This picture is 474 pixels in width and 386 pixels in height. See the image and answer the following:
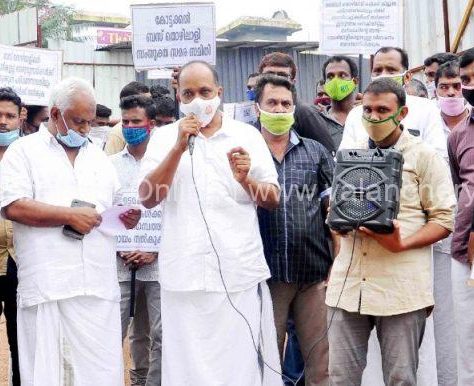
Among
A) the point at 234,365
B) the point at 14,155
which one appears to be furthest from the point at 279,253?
the point at 14,155

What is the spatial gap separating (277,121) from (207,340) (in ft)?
4.38

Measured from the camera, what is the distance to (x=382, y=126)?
12.6 feet

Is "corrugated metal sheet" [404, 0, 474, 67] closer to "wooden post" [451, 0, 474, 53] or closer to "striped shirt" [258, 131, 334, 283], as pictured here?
"wooden post" [451, 0, 474, 53]

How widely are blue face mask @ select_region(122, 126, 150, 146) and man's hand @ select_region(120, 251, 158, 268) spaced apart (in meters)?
0.76

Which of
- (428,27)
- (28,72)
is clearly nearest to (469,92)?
(28,72)

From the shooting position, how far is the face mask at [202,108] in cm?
407

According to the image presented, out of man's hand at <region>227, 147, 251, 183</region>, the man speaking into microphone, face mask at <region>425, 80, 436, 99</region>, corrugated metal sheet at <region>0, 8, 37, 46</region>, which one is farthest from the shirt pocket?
corrugated metal sheet at <region>0, 8, 37, 46</region>

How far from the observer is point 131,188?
5.11 metres

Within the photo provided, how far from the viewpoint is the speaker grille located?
3598 millimetres

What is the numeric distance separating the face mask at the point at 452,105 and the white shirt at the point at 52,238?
2570 mm

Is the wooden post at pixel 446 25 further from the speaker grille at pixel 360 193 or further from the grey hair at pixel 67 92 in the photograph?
the grey hair at pixel 67 92

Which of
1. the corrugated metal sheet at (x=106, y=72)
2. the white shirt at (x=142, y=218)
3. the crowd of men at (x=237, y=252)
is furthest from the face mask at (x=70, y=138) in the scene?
the corrugated metal sheet at (x=106, y=72)

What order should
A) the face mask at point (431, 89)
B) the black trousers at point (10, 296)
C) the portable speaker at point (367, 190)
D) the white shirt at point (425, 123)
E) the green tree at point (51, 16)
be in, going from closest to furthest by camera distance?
the portable speaker at point (367, 190)
the black trousers at point (10, 296)
the white shirt at point (425, 123)
the face mask at point (431, 89)
the green tree at point (51, 16)

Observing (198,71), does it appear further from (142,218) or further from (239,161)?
(142,218)
